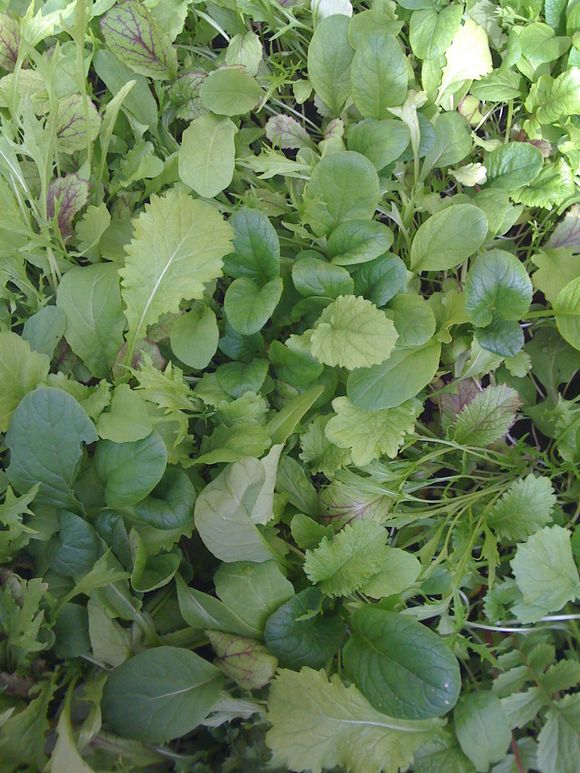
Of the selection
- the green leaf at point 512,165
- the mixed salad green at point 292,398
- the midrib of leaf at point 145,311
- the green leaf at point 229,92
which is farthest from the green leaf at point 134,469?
the green leaf at point 512,165

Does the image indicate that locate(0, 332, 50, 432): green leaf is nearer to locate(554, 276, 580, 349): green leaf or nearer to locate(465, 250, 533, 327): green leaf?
locate(465, 250, 533, 327): green leaf

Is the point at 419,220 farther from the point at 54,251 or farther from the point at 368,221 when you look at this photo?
the point at 54,251

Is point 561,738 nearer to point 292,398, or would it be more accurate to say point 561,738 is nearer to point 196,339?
point 292,398

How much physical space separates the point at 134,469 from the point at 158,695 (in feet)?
0.73

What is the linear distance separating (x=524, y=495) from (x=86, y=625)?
49 cm

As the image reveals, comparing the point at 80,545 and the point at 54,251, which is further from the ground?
the point at 54,251

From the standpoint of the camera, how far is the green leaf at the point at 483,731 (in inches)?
25.4

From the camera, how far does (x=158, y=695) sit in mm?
635

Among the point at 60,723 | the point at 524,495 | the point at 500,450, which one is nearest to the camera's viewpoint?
the point at 60,723

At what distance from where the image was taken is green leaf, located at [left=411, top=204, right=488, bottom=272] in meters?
0.72

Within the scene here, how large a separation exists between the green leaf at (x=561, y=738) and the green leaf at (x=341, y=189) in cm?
56

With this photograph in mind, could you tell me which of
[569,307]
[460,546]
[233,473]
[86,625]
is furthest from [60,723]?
[569,307]

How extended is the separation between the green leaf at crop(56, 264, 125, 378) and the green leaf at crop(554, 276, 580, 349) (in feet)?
1.65

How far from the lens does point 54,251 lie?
79 centimetres
